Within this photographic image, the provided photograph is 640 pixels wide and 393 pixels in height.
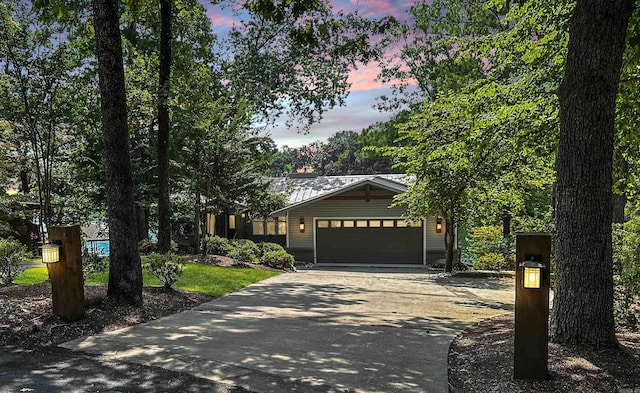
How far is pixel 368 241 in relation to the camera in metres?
18.5

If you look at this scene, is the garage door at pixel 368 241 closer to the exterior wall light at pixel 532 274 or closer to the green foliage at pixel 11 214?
the green foliage at pixel 11 214

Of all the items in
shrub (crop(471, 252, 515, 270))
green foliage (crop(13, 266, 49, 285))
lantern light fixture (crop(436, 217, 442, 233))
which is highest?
lantern light fixture (crop(436, 217, 442, 233))

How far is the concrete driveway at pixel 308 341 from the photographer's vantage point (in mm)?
3869

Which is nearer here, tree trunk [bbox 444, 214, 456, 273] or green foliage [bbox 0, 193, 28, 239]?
green foliage [bbox 0, 193, 28, 239]

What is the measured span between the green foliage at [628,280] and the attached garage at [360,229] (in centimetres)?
1153

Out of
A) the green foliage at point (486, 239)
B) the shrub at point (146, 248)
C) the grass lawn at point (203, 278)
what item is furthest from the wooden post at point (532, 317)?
the shrub at point (146, 248)

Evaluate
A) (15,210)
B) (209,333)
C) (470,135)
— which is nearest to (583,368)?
(209,333)

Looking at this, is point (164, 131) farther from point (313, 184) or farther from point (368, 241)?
point (313, 184)

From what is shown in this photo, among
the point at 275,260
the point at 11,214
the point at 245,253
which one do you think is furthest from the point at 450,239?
the point at 11,214

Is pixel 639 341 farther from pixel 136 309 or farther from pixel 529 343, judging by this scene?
pixel 136 309

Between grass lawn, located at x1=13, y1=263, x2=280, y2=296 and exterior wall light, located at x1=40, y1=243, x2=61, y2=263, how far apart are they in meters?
3.31

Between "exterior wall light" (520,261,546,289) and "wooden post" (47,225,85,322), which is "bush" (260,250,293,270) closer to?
"wooden post" (47,225,85,322)

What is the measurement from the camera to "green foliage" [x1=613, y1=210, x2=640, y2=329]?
5320mm

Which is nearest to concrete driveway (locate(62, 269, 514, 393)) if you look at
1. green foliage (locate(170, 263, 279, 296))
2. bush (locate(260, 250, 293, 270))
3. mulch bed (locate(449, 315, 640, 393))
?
mulch bed (locate(449, 315, 640, 393))
